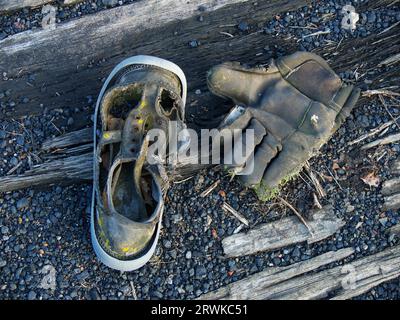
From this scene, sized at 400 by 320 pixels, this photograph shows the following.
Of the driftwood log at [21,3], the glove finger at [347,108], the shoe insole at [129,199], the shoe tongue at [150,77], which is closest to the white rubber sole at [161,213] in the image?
the shoe tongue at [150,77]

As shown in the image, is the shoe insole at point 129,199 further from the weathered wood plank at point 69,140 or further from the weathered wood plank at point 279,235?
the weathered wood plank at point 279,235

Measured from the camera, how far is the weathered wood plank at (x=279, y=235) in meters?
4.09

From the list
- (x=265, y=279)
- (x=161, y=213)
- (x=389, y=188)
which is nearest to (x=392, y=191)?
(x=389, y=188)

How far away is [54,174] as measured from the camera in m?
4.19

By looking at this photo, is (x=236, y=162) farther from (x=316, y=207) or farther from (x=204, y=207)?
(x=316, y=207)

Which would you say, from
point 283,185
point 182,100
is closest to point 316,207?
point 283,185

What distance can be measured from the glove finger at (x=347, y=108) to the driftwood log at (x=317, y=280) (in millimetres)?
910

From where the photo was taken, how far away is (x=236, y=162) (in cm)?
402

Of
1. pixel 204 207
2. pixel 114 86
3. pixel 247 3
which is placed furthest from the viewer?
pixel 247 3

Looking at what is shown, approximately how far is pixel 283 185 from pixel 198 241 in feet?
2.32

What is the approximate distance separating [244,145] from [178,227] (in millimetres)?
718

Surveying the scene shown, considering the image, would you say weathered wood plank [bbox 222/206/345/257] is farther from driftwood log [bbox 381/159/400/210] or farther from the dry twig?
driftwood log [bbox 381/159/400/210]

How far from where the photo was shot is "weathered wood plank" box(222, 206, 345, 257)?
13.4ft

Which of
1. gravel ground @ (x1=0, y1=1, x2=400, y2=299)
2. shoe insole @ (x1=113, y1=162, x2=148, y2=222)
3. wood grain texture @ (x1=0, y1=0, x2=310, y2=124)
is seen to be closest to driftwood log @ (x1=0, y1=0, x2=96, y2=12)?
wood grain texture @ (x1=0, y1=0, x2=310, y2=124)
